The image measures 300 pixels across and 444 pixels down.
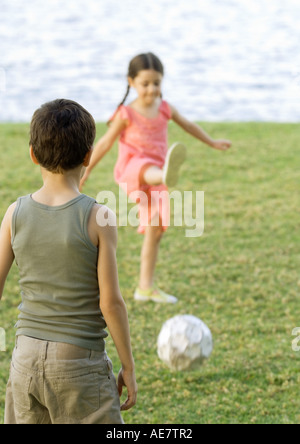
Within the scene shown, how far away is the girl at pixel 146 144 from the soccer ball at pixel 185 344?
871 millimetres

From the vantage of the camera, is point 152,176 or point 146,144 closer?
point 152,176

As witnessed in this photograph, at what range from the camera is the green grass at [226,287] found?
10.2 ft

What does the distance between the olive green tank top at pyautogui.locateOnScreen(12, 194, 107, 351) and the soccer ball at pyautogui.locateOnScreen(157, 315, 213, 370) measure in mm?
1404

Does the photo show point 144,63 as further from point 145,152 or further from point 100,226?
point 100,226

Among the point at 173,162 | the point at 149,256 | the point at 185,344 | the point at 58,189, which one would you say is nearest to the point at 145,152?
the point at 173,162

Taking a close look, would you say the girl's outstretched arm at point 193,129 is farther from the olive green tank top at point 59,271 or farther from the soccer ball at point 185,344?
the olive green tank top at point 59,271

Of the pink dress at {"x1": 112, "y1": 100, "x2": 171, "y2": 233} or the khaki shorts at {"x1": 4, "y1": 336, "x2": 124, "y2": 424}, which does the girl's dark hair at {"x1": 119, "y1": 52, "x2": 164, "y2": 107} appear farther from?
the khaki shorts at {"x1": 4, "y1": 336, "x2": 124, "y2": 424}

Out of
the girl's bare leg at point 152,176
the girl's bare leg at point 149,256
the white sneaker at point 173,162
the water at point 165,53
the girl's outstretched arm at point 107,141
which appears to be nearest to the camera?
the white sneaker at point 173,162

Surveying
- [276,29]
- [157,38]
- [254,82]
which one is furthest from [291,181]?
[276,29]

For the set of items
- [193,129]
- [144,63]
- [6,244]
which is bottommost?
[6,244]

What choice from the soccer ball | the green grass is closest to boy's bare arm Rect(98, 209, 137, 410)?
the green grass

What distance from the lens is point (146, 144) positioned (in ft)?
13.7

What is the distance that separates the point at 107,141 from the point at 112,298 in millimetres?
2335

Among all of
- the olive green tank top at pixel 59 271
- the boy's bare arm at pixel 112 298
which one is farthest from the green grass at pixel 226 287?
the olive green tank top at pixel 59 271
